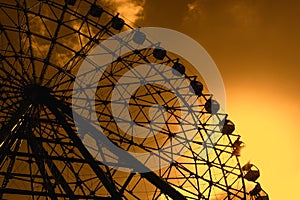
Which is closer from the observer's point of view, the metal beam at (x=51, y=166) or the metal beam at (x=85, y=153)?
the metal beam at (x=85, y=153)

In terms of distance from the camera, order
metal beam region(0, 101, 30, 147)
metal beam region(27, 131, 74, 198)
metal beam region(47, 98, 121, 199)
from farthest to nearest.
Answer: metal beam region(27, 131, 74, 198)
metal beam region(0, 101, 30, 147)
metal beam region(47, 98, 121, 199)

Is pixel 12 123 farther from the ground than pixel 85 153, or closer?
farther from the ground

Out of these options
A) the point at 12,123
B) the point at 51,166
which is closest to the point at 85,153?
the point at 12,123

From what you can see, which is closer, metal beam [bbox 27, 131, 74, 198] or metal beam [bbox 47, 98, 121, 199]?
metal beam [bbox 47, 98, 121, 199]

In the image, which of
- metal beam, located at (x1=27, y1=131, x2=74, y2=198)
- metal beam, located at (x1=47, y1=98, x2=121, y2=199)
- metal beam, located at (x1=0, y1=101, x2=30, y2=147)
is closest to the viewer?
metal beam, located at (x1=47, y1=98, x2=121, y2=199)

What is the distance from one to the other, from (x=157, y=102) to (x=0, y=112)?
6.58 meters

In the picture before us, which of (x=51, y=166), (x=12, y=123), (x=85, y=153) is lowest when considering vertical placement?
(x=85, y=153)

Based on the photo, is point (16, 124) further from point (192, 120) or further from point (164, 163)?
point (192, 120)

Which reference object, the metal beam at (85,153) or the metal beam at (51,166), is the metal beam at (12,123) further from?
the metal beam at (51,166)


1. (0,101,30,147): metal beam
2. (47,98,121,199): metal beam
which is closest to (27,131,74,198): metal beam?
(0,101,30,147): metal beam

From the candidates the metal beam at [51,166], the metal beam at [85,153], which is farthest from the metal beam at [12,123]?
the metal beam at [51,166]

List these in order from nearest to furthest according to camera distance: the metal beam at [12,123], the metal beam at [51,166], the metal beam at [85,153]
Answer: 1. the metal beam at [85,153]
2. the metal beam at [12,123]
3. the metal beam at [51,166]

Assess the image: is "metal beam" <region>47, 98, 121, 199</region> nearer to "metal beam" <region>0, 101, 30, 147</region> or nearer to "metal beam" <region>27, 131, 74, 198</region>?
"metal beam" <region>0, 101, 30, 147</region>

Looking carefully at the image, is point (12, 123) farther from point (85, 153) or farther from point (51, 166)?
point (51, 166)
